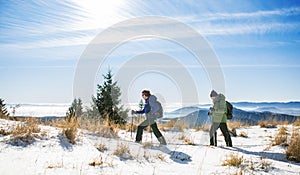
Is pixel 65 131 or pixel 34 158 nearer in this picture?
pixel 34 158

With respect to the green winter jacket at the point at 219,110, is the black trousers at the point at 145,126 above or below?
below

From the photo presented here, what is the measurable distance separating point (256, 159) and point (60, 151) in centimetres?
484

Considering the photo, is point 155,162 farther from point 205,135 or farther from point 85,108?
point 85,108

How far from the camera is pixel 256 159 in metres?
6.94

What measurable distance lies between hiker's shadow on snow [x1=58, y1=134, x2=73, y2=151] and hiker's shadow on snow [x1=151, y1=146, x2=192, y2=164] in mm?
2540

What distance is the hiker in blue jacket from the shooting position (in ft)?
29.3

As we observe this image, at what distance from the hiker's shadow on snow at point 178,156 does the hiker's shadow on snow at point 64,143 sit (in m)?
2.54

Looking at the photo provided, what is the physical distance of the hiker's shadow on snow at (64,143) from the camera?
6663 millimetres

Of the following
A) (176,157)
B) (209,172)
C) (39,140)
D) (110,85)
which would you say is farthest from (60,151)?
(110,85)

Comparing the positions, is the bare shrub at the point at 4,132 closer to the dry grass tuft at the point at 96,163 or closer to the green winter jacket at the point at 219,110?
the dry grass tuft at the point at 96,163

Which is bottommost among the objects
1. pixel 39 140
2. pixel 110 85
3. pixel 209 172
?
pixel 209 172

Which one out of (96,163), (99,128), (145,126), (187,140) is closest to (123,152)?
(96,163)

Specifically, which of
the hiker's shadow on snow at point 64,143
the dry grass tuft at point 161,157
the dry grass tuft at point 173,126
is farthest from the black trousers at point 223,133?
the hiker's shadow on snow at point 64,143

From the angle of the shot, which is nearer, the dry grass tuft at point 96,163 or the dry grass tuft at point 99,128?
the dry grass tuft at point 96,163
